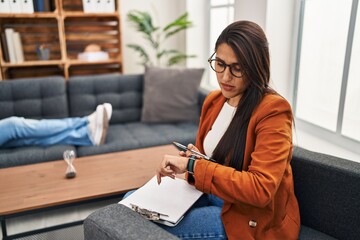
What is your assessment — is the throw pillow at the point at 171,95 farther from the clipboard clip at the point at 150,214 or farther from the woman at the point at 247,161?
the clipboard clip at the point at 150,214

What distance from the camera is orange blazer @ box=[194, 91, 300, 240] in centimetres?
97

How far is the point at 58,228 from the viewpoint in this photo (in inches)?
69.2

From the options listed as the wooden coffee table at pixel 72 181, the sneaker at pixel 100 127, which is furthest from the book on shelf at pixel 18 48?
the wooden coffee table at pixel 72 181

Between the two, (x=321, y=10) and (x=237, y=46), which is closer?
(x=237, y=46)

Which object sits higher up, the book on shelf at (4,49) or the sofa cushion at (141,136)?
the book on shelf at (4,49)

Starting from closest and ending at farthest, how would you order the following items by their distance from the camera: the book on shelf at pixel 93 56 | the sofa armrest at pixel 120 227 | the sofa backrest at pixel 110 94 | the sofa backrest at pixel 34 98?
the sofa armrest at pixel 120 227
the sofa backrest at pixel 34 98
the sofa backrest at pixel 110 94
the book on shelf at pixel 93 56

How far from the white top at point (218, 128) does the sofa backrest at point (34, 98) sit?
170 centimetres

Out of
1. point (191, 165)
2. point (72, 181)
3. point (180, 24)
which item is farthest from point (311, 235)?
point (180, 24)

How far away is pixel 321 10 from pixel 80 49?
2438mm

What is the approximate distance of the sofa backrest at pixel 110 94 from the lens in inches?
107

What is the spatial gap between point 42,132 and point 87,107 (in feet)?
1.63

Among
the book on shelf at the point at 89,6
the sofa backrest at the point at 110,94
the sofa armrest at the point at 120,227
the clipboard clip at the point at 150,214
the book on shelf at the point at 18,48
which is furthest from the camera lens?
the book on shelf at the point at 89,6

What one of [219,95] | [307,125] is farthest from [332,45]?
[219,95]

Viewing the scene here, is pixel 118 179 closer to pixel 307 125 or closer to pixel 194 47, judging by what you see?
pixel 307 125
